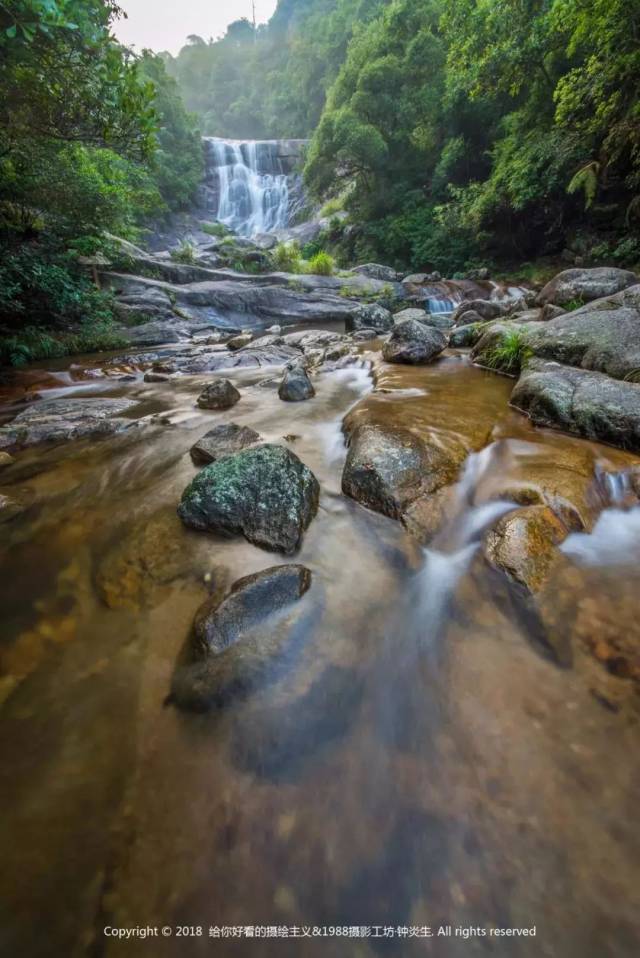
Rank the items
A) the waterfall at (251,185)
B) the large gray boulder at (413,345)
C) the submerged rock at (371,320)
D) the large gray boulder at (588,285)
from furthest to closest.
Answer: the waterfall at (251,185)
the submerged rock at (371,320)
the large gray boulder at (588,285)
the large gray boulder at (413,345)

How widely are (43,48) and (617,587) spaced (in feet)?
26.0

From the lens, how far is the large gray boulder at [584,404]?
9.55 feet

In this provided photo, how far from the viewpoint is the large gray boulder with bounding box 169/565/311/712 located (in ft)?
5.01

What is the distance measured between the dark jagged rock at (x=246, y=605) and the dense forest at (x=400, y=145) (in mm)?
5721

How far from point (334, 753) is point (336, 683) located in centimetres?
26

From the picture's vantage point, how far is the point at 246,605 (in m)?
1.77

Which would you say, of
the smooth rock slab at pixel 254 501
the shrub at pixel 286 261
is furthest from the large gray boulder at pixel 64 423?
the shrub at pixel 286 261

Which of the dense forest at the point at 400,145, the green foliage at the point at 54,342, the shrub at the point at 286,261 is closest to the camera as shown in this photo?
the dense forest at the point at 400,145

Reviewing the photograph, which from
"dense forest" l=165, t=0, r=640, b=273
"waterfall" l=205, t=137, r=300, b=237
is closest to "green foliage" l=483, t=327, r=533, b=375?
"dense forest" l=165, t=0, r=640, b=273

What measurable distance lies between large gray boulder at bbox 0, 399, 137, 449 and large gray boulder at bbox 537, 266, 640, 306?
7.95 m

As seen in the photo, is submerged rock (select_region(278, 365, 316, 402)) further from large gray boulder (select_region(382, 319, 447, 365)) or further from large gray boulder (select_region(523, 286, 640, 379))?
large gray boulder (select_region(523, 286, 640, 379))

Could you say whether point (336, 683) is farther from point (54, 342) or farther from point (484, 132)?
point (484, 132)

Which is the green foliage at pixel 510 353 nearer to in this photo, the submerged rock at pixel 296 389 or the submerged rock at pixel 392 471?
the submerged rock at pixel 296 389

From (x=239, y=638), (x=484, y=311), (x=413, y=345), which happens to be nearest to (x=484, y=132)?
(x=484, y=311)
